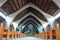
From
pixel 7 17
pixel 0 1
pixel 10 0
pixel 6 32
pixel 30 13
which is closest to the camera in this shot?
pixel 6 32

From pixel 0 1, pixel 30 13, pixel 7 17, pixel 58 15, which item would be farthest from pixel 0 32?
pixel 30 13

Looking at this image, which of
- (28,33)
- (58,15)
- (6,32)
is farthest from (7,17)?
(28,33)

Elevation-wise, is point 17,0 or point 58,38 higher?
point 17,0

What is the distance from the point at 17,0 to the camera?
60.2 ft

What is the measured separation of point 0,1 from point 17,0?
257 cm

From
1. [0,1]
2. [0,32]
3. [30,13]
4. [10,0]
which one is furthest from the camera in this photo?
[30,13]

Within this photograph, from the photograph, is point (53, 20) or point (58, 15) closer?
point (58, 15)

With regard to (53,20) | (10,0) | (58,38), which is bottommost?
(58,38)

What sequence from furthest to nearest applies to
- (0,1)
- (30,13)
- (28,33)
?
(28,33)
(30,13)
(0,1)

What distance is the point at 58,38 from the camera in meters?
7.50

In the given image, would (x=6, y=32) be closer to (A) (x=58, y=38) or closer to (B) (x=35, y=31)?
(A) (x=58, y=38)

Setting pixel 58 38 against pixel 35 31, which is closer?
pixel 58 38

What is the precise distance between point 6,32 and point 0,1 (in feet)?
30.5

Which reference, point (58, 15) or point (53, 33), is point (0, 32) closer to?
point (53, 33)
